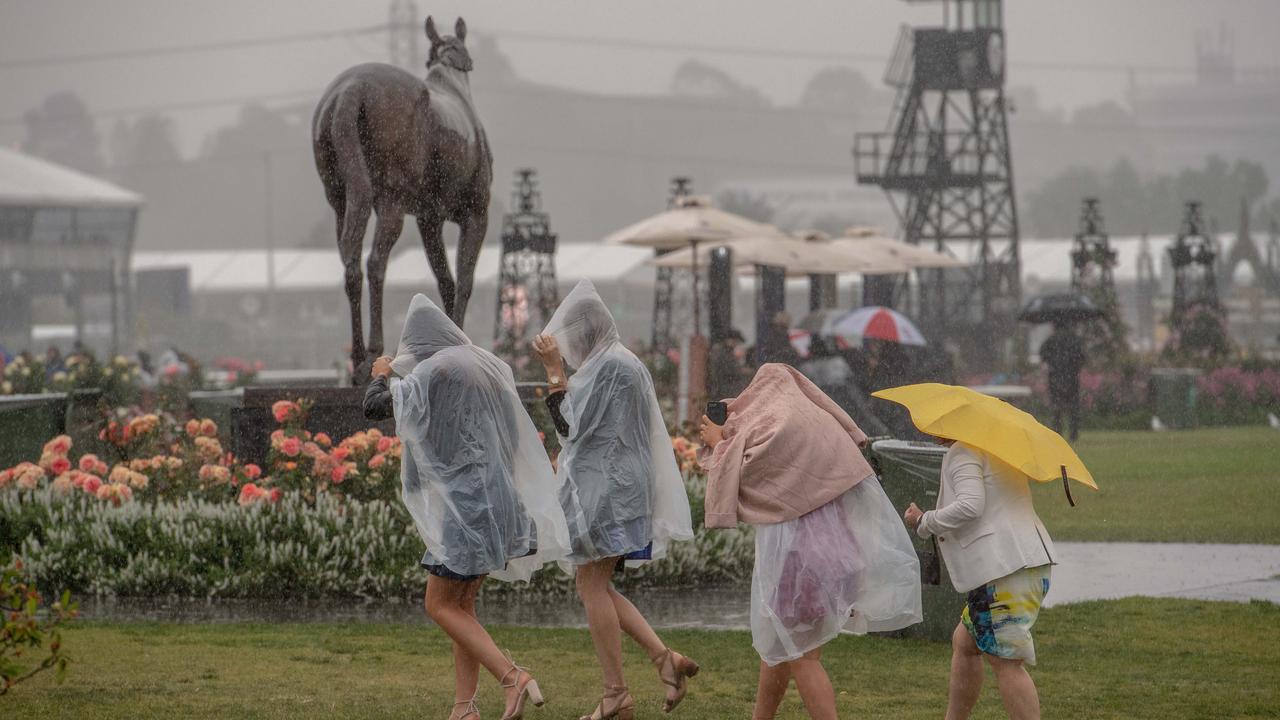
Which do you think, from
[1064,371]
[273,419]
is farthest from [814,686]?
[1064,371]

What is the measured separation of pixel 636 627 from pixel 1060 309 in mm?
19794

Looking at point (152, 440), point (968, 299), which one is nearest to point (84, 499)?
point (152, 440)

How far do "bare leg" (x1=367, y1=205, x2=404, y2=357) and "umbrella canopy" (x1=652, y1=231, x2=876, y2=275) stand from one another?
1142 centimetres

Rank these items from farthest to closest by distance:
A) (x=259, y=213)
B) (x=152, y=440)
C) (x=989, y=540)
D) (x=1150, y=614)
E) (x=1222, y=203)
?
(x=259, y=213)
(x=1222, y=203)
(x=152, y=440)
(x=1150, y=614)
(x=989, y=540)

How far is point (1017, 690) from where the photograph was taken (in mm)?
5488

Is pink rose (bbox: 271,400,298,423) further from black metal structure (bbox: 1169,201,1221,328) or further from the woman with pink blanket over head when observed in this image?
black metal structure (bbox: 1169,201,1221,328)

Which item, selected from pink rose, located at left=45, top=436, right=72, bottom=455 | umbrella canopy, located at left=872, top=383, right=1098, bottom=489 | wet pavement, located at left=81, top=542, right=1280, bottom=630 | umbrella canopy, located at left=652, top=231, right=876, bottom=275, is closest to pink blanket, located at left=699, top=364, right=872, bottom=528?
umbrella canopy, located at left=872, top=383, right=1098, bottom=489

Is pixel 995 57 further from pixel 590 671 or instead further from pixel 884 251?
pixel 590 671

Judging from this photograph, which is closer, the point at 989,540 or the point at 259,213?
the point at 989,540

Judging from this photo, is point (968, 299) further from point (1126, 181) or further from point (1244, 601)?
point (1126, 181)

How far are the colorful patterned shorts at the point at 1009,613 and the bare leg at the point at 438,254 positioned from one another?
6.78m

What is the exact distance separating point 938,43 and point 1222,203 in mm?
75139

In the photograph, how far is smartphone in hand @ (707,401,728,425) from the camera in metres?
5.97

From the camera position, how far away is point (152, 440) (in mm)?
11742
